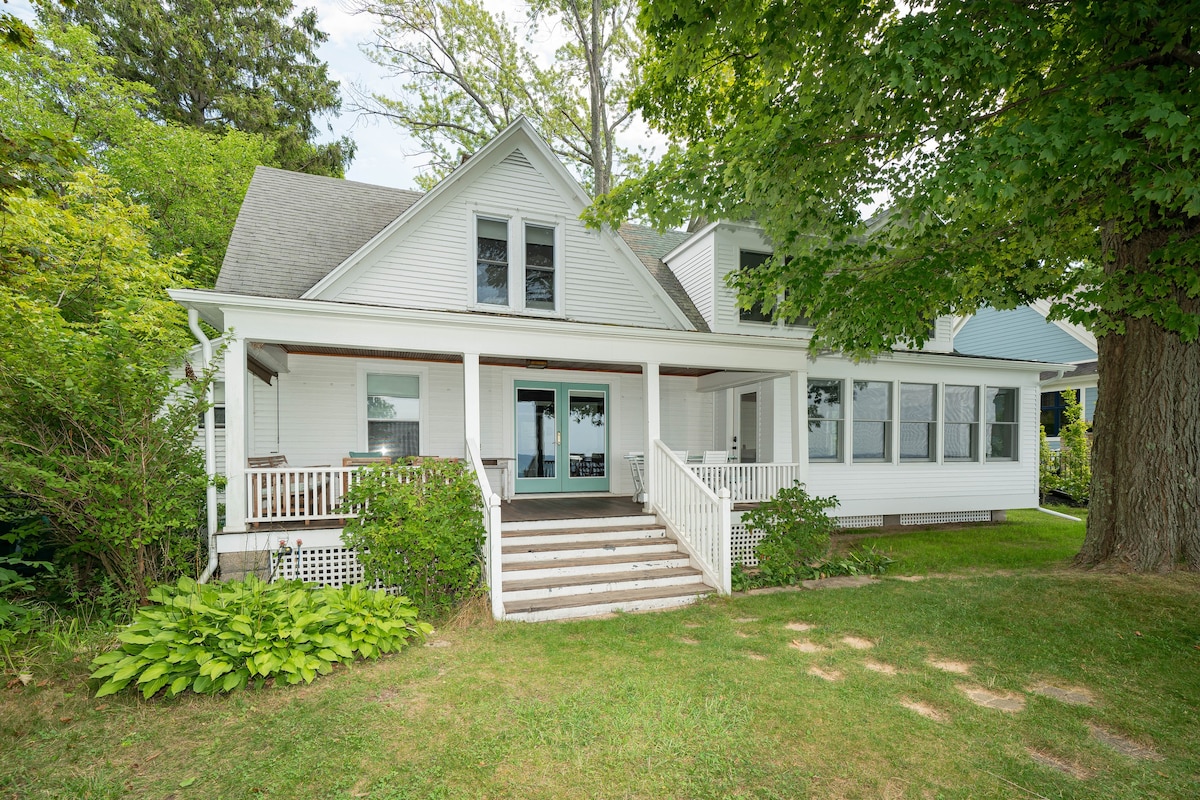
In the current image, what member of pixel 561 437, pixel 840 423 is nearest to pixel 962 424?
pixel 840 423

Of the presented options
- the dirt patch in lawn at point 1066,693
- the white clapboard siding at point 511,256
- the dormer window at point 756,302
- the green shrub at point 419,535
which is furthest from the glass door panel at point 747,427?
the dirt patch in lawn at point 1066,693

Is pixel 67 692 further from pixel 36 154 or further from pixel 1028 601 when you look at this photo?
pixel 1028 601

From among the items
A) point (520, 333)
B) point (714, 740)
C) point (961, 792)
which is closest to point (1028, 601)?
point (961, 792)

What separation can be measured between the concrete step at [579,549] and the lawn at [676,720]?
123 cm

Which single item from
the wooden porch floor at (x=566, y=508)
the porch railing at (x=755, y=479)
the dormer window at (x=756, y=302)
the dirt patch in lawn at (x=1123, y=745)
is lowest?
the dirt patch in lawn at (x=1123, y=745)

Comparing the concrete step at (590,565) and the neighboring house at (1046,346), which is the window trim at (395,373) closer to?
the concrete step at (590,565)

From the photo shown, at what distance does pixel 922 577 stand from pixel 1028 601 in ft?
5.02

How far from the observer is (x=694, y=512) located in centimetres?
731

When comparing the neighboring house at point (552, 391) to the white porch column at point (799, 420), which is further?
the white porch column at point (799, 420)

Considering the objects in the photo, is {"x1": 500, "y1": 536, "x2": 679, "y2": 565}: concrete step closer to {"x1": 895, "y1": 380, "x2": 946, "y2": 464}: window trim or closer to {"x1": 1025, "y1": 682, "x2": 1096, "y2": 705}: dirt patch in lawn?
{"x1": 1025, "y1": 682, "x2": 1096, "y2": 705}: dirt patch in lawn

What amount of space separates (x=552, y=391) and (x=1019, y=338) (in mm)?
17267

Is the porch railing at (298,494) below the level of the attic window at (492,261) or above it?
below

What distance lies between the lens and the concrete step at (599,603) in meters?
6.01

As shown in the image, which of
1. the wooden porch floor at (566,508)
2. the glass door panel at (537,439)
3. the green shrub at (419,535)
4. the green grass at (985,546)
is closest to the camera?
the green shrub at (419,535)
